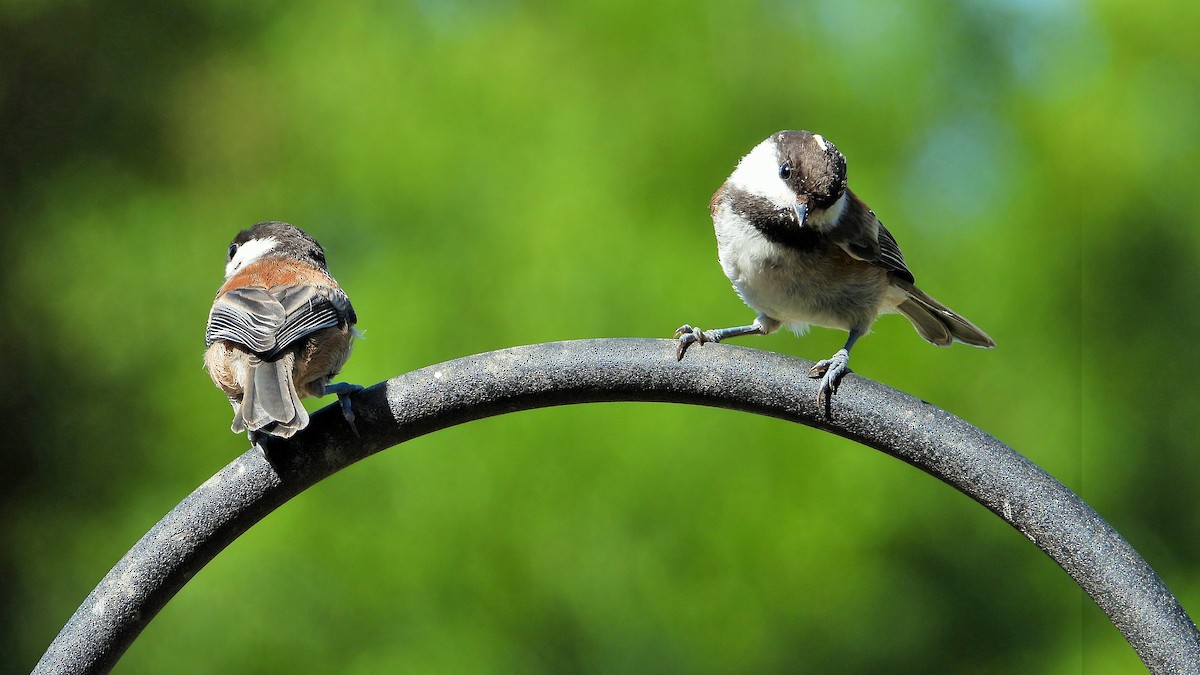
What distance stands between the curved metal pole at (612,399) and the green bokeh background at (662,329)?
3029mm

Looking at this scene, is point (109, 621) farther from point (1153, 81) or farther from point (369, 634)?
point (1153, 81)

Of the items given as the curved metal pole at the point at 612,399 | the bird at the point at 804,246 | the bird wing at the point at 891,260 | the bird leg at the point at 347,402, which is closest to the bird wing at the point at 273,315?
the bird leg at the point at 347,402

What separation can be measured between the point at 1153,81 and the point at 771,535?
281 centimetres

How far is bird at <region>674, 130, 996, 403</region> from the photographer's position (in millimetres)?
2498

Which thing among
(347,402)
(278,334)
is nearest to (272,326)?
(278,334)

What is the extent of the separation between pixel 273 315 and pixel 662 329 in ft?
8.69

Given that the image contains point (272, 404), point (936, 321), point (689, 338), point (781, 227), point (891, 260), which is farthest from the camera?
point (936, 321)

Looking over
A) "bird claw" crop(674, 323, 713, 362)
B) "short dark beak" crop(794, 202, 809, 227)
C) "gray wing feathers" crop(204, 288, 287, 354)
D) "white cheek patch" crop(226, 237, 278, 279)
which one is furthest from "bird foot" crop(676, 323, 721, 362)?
"white cheek patch" crop(226, 237, 278, 279)

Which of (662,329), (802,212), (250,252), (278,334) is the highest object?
(662,329)

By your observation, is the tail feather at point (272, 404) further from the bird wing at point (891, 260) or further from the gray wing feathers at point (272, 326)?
the bird wing at point (891, 260)

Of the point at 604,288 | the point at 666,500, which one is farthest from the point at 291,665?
the point at 604,288

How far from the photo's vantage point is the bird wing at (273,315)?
7.24ft

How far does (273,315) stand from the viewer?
2.28 m

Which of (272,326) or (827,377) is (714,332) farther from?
(272,326)
